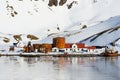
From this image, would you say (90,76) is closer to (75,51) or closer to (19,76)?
(19,76)

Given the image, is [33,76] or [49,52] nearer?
[33,76]

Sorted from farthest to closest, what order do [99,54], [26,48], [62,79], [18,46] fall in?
1. [18,46]
2. [26,48]
3. [99,54]
4. [62,79]

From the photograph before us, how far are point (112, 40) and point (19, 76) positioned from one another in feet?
456

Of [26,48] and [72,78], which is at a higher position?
[26,48]

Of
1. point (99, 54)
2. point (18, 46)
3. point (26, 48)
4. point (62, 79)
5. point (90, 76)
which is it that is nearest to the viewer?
point (62, 79)

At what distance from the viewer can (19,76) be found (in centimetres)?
6225

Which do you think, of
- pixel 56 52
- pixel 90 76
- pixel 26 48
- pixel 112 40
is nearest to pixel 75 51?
pixel 56 52

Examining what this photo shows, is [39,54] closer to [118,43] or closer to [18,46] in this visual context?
[18,46]

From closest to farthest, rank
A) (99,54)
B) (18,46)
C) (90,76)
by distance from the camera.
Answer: (90,76), (99,54), (18,46)

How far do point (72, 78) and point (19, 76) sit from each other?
7.82 meters

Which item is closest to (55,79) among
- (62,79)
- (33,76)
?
(62,79)

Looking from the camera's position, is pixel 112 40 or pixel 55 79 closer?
pixel 55 79

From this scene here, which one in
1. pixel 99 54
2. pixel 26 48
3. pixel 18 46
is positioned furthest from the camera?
pixel 18 46

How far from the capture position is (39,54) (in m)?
162
